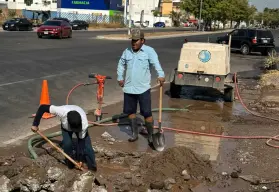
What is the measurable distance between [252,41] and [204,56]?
2071 cm

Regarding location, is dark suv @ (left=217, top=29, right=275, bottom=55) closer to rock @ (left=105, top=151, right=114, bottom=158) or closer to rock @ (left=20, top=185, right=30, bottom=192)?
rock @ (left=105, top=151, right=114, bottom=158)

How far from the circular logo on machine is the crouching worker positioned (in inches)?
230

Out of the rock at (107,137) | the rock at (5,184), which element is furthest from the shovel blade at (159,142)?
the rock at (5,184)

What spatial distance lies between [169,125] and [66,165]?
3196 mm

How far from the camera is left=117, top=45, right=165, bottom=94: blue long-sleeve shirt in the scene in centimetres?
684

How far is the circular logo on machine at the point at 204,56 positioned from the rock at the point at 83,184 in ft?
21.8

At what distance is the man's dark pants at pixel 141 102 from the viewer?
6.94 metres

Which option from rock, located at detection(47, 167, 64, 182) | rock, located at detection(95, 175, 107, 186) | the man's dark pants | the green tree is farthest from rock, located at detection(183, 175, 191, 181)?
the green tree

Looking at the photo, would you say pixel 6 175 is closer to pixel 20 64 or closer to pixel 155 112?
pixel 155 112

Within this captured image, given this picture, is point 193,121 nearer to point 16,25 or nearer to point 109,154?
point 109,154

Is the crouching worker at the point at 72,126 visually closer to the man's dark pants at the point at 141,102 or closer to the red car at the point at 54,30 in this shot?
the man's dark pants at the point at 141,102

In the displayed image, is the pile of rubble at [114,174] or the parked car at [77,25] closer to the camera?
the pile of rubble at [114,174]

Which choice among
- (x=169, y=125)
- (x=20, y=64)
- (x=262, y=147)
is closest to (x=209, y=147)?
(x=262, y=147)

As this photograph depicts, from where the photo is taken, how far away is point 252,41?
99.7 feet
